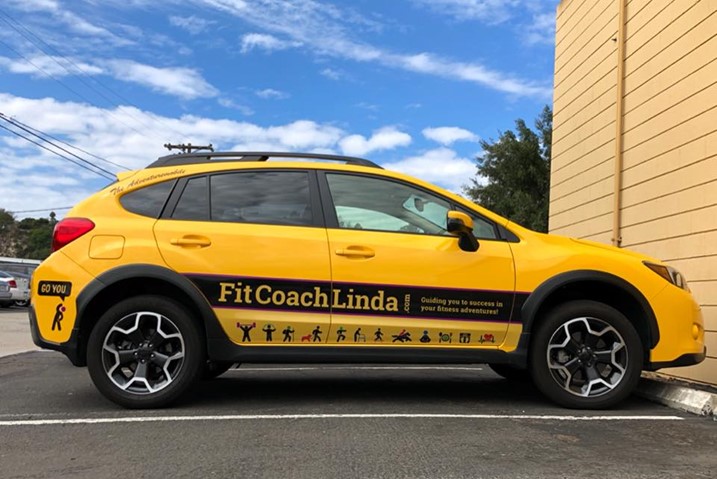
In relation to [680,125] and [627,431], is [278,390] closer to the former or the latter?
[627,431]

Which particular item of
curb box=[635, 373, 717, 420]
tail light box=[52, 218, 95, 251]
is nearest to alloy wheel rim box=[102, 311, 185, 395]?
tail light box=[52, 218, 95, 251]

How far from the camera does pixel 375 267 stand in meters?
4.70

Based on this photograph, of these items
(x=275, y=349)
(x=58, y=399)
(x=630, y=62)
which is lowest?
(x=58, y=399)

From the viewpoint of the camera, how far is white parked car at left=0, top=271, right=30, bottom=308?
23250mm

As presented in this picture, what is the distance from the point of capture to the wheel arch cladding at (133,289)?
4539mm

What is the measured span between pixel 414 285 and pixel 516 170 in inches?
1025

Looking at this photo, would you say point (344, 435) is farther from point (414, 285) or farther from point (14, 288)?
point (14, 288)

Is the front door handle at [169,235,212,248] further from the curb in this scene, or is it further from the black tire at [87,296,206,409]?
the curb

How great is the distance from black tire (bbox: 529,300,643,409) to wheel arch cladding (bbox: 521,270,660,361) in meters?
0.12

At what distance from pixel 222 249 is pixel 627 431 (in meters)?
3.07

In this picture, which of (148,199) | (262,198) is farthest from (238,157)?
(148,199)

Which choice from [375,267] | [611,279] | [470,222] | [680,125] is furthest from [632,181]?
[375,267]

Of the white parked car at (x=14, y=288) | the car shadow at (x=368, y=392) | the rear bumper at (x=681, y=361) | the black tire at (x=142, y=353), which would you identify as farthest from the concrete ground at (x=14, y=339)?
the rear bumper at (x=681, y=361)

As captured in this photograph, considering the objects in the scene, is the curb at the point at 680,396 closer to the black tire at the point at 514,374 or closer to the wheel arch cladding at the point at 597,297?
the wheel arch cladding at the point at 597,297
